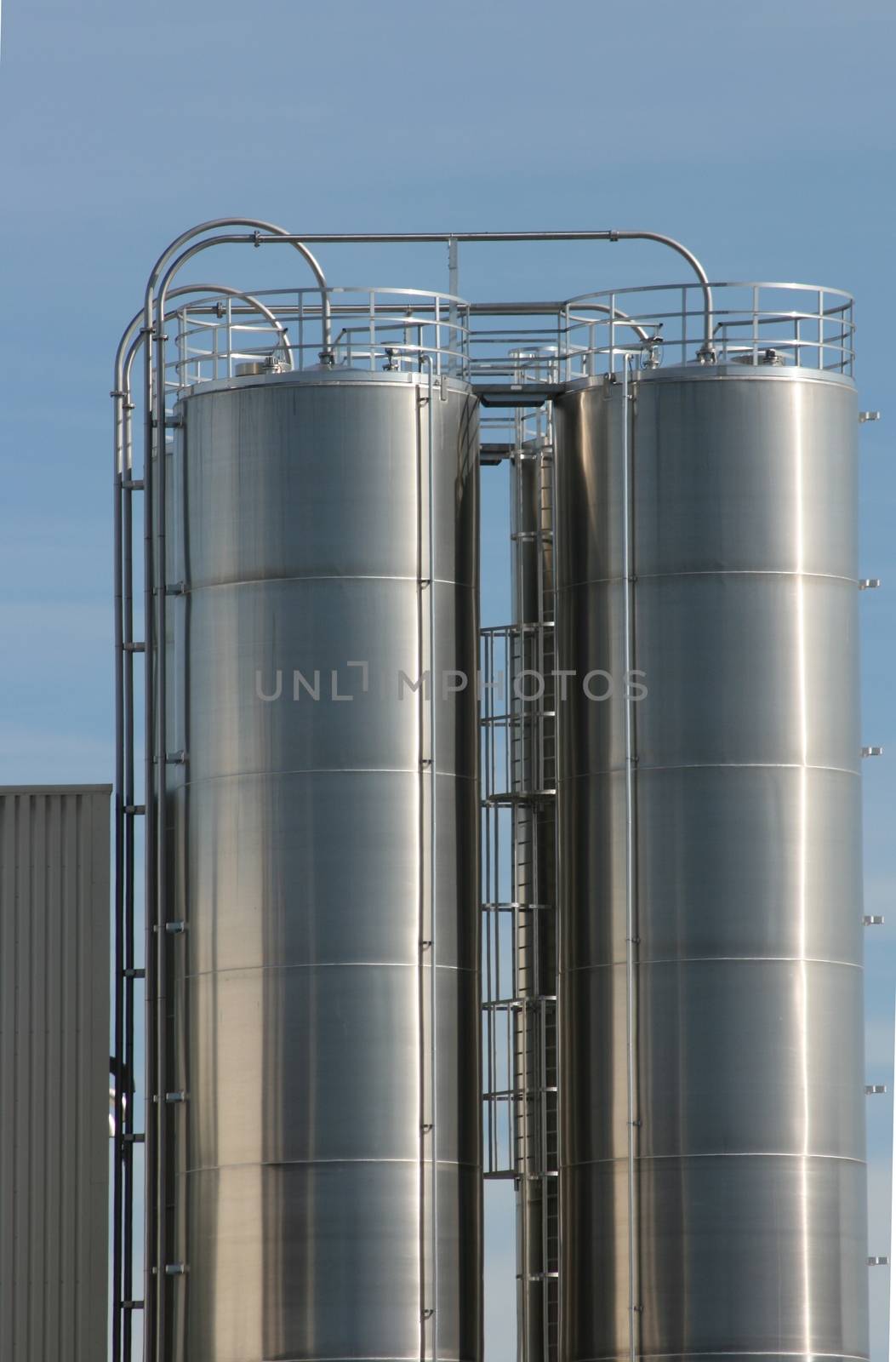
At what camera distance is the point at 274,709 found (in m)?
30.8

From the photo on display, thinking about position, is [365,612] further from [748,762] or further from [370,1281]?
[370,1281]

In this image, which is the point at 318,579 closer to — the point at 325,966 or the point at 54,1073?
the point at 325,966

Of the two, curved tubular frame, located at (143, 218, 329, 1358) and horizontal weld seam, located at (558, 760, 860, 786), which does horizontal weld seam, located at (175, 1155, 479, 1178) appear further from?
horizontal weld seam, located at (558, 760, 860, 786)

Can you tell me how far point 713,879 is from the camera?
30.9 meters

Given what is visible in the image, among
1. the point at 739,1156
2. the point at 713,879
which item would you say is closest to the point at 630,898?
the point at 713,879

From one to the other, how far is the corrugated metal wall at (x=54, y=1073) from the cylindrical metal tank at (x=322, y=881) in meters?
1.59

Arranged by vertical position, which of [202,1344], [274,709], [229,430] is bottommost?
[202,1344]

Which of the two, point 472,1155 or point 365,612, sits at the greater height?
point 365,612

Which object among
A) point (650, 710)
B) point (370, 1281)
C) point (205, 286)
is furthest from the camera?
point (205, 286)

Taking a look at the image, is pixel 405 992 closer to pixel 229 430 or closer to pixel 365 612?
pixel 365 612

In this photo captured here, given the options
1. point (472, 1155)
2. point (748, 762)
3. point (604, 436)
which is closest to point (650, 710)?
point (748, 762)

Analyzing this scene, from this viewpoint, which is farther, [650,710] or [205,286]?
[205,286]

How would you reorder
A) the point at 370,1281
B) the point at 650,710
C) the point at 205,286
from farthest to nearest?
the point at 205,286
the point at 650,710
the point at 370,1281

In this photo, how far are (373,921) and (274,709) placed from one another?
2.58 metres
